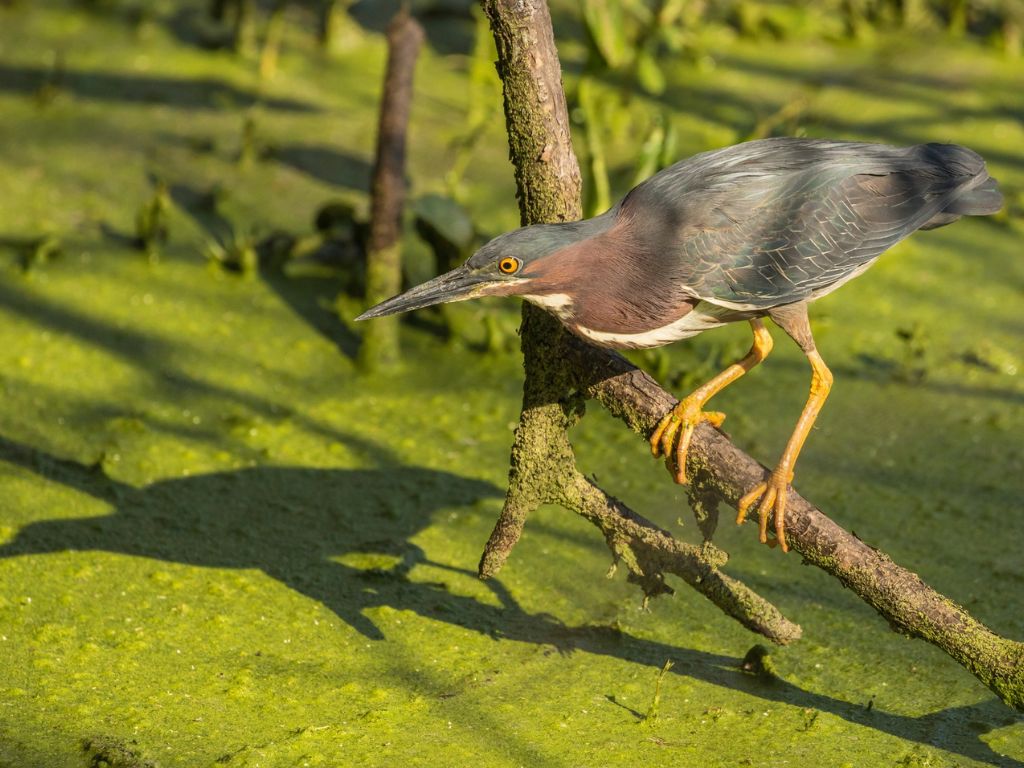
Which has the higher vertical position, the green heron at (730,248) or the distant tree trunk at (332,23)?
the green heron at (730,248)

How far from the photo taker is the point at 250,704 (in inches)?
112

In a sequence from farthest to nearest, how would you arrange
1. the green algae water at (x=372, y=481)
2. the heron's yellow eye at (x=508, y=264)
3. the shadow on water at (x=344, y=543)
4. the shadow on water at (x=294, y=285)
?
the shadow on water at (x=294, y=285) < the shadow on water at (x=344, y=543) < the green algae water at (x=372, y=481) < the heron's yellow eye at (x=508, y=264)

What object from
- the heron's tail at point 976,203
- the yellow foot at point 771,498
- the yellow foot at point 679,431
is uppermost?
the heron's tail at point 976,203

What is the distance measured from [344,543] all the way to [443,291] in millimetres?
1216

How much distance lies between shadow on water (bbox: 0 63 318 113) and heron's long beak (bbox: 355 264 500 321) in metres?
3.49

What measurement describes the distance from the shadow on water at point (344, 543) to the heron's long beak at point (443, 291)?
95 cm

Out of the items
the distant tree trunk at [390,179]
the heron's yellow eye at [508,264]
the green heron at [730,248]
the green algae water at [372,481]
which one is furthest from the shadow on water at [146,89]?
the heron's yellow eye at [508,264]

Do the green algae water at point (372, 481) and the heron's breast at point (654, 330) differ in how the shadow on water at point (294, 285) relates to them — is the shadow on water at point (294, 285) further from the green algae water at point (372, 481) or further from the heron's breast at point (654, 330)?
the heron's breast at point (654, 330)

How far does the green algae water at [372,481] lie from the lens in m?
2.87

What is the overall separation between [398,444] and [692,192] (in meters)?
1.63

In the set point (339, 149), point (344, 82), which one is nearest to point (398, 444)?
point (339, 149)

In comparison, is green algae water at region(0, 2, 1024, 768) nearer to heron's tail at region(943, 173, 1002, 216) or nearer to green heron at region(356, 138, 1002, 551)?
green heron at region(356, 138, 1002, 551)

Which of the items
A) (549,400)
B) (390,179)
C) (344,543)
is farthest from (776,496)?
(390,179)

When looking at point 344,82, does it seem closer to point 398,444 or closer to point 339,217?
point 339,217
